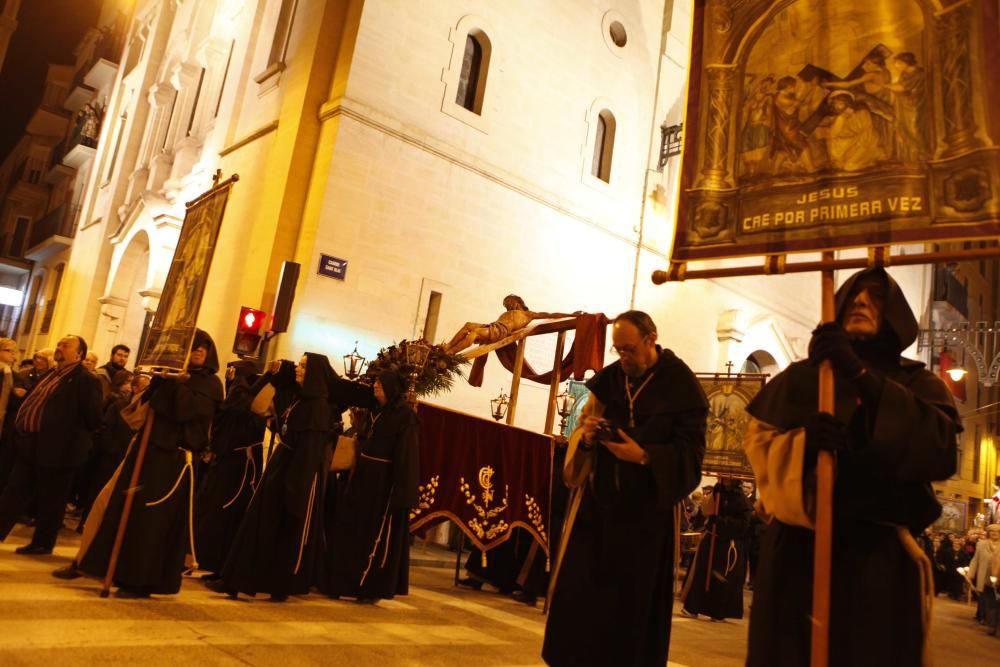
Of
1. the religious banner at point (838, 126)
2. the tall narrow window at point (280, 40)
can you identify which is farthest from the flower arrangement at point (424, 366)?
the tall narrow window at point (280, 40)

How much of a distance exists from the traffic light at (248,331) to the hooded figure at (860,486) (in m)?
9.57

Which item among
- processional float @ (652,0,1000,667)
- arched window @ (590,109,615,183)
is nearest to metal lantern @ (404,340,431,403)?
processional float @ (652,0,1000,667)

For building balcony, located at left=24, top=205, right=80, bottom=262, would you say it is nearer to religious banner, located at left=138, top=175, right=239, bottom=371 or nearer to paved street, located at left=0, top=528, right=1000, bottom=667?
paved street, located at left=0, top=528, right=1000, bottom=667

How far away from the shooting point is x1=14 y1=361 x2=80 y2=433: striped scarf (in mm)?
6777

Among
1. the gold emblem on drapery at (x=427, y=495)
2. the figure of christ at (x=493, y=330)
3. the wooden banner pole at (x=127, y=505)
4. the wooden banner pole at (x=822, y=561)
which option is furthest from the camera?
the figure of christ at (x=493, y=330)

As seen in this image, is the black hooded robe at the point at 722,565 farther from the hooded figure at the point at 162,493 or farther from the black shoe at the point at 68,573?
the black shoe at the point at 68,573

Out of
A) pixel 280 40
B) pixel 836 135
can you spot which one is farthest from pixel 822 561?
pixel 280 40

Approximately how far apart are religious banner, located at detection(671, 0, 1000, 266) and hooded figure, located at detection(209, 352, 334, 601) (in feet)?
11.0

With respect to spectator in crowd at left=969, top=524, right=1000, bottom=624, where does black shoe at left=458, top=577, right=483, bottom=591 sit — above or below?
below

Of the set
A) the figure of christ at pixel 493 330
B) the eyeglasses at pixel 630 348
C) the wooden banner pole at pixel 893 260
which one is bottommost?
the eyeglasses at pixel 630 348

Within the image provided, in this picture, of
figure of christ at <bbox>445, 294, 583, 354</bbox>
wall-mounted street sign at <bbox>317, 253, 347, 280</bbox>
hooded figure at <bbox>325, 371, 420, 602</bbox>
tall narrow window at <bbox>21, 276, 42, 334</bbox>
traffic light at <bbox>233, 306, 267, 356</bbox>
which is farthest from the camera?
tall narrow window at <bbox>21, 276, 42, 334</bbox>

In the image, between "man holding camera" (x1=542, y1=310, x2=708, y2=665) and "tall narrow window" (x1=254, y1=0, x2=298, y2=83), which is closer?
"man holding camera" (x1=542, y1=310, x2=708, y2=665)

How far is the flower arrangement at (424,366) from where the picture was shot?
292 inches

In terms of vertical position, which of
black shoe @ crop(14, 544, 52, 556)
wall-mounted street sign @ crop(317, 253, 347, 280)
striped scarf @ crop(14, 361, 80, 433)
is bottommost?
black shoe @ crop(14, 544, 52, 556)
